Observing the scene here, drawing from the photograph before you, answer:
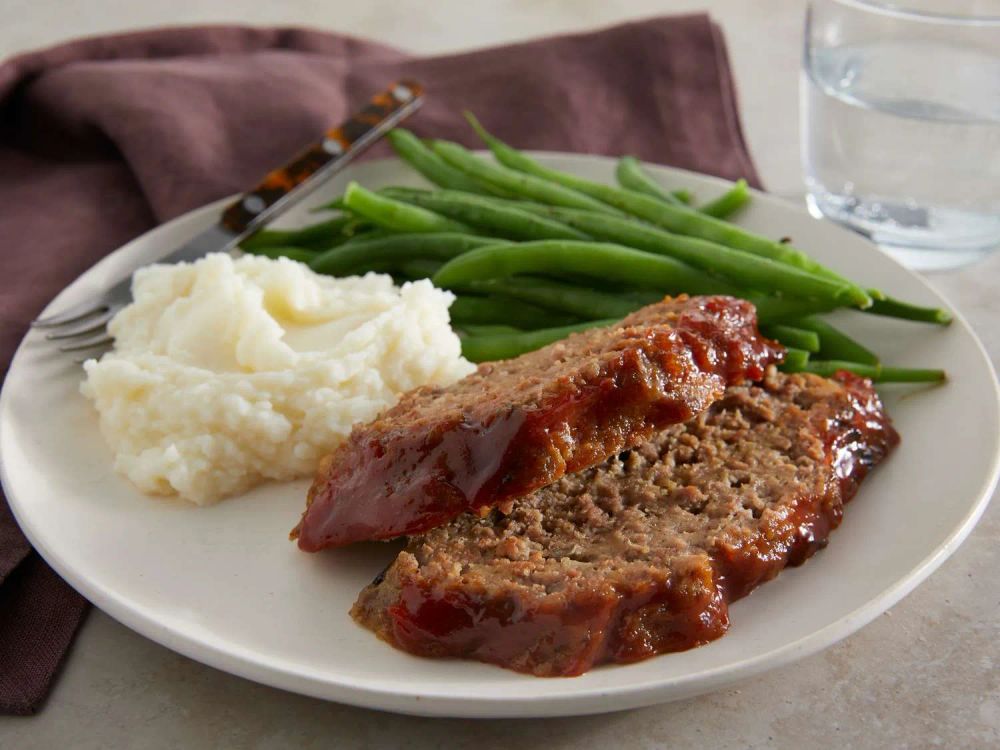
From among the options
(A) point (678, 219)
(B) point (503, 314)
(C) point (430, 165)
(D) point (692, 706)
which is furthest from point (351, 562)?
(C) point (430, 165)

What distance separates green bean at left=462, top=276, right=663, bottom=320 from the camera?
14.1ft

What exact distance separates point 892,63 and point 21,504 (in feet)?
13.3

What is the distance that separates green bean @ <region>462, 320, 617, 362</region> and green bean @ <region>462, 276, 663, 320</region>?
8 centimetres

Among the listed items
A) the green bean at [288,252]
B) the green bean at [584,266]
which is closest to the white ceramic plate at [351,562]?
the green bean at [584,266]

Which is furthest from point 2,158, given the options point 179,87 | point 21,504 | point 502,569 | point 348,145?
point 502,569

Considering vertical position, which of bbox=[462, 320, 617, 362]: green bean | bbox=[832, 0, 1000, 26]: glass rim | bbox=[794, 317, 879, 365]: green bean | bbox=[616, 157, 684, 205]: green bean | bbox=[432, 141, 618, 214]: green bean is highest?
bbox=[832, 0, 1000, 26]: glass rim

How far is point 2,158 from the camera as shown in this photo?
5.91 meters

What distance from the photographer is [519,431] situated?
2.94m

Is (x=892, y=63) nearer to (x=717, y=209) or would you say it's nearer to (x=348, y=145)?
(x=717, y=209)

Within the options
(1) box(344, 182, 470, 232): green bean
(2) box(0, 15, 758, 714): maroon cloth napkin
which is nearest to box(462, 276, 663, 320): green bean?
(1) box(344, 182, 470, 232): green bean

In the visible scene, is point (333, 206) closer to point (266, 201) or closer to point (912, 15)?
point (266, 201)

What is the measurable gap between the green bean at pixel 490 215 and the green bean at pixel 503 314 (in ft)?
0.99

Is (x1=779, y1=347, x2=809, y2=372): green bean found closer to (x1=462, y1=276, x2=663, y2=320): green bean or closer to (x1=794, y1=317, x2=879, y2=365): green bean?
(x1=794, y1=317, x2=879, y2=365): green bean

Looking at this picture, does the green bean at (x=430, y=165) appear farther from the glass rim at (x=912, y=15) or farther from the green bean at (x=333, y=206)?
the glass rim at (x=912, y=15)
